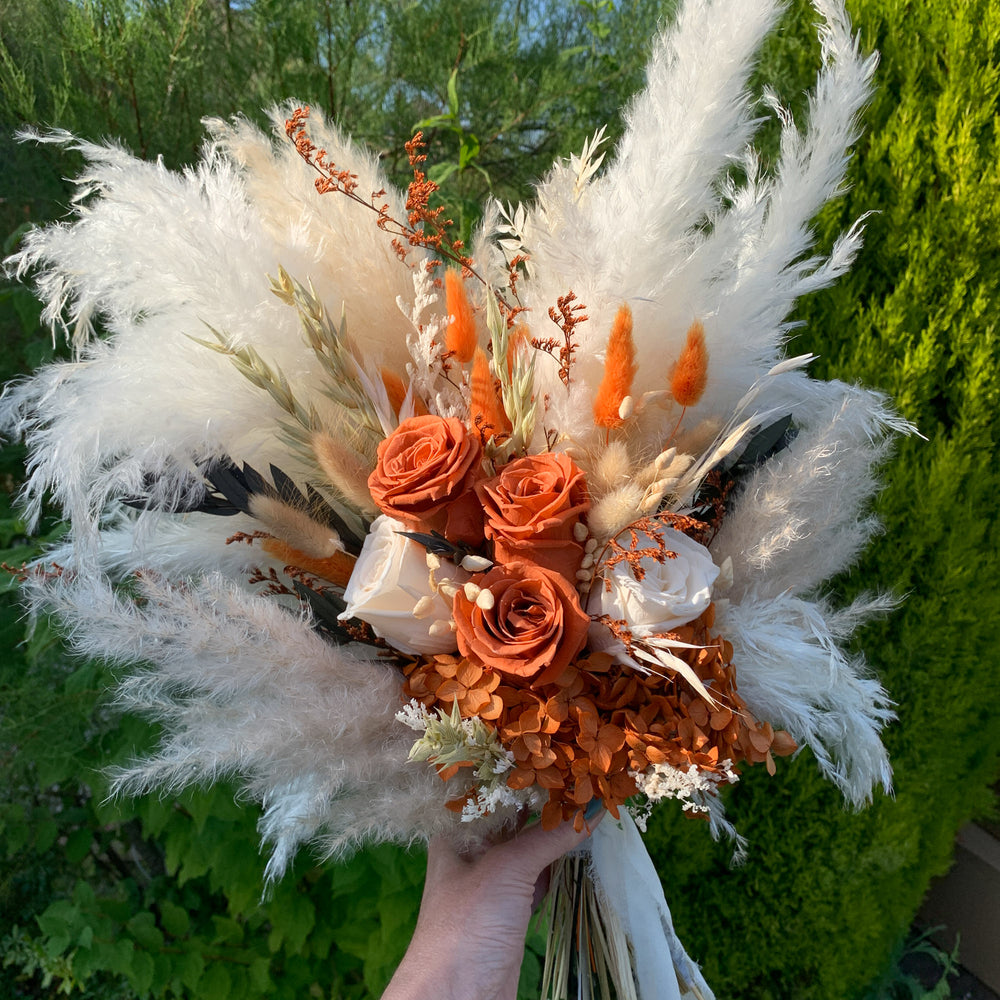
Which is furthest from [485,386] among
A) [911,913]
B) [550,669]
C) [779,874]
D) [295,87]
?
[911,913]

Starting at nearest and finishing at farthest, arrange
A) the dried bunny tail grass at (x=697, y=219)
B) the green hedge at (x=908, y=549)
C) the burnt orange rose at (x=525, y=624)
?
1. the burnt orange rose at (x=525, y=624)
2. the dried bunny tail grass at (x=697, y=219)
3. the green hedge at (x=908, y=549)

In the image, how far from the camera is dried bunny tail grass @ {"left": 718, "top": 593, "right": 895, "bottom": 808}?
34.9 inches

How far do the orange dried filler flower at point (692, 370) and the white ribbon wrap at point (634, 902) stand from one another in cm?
74

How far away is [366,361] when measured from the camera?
0.89 m

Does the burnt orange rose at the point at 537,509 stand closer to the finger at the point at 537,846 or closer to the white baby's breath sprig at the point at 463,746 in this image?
the white baby's breath sprig at the point at 463,746

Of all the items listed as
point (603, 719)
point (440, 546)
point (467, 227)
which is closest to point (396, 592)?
point (440, 546)

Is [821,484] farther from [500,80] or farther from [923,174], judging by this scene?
[500,80]

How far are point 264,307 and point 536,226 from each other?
1.15 feet

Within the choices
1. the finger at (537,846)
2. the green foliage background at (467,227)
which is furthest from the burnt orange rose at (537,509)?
the green foliage background at (467,227)

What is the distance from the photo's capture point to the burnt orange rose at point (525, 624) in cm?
74

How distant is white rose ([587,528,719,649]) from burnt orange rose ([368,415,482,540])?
201mm

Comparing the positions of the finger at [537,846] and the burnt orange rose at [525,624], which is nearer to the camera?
the burnt orange rose at [525,624]

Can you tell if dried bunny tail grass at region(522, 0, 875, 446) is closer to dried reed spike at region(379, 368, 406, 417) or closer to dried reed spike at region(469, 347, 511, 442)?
dried reed spike at region(469, 347, 511, 442)

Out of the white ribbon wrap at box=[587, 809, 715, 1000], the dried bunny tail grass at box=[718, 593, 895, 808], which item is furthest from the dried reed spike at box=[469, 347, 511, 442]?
the white ribbon wrap at box=[587, 809, 715, 1000]
